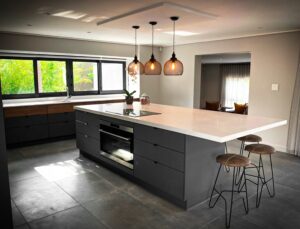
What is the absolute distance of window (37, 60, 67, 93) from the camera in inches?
232

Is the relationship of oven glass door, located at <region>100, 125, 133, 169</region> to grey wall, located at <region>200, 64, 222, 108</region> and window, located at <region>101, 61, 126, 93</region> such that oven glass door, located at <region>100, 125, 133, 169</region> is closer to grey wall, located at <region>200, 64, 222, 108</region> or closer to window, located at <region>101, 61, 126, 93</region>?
window, located at <region>101, 61, 126, 93</region>

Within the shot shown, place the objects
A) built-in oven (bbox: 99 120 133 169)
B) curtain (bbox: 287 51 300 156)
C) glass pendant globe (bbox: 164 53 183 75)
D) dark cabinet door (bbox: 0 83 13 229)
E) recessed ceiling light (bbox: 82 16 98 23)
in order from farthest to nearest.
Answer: curtain (bbox: 287 51 300 156) → recessed ceiling light (bbox: 82 16 98 23) → built-in oven (bbox: 99 120 133 169) → glass pendant globe (bbox: 164 53 183 75) → dark cabinet door (bbox: 0 83 13 229)

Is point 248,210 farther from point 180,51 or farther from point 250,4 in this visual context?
point 180,51

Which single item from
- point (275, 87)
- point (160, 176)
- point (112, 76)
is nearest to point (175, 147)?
point (160, 176)

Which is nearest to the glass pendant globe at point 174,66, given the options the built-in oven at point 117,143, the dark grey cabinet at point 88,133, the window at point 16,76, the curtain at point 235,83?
the built-in oven at point 117,143

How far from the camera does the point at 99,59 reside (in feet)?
22.2

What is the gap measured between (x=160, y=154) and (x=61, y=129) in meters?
3.44

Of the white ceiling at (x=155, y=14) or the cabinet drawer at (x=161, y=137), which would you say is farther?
the white ceiling at (x=155, y=14)

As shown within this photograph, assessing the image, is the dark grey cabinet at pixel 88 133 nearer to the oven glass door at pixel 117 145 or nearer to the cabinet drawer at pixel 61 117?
the oven glass door at pixel 117 145

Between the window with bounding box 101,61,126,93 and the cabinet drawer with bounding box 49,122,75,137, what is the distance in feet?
5.19

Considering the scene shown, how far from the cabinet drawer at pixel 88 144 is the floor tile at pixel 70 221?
145cm

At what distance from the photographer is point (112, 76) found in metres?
7.15

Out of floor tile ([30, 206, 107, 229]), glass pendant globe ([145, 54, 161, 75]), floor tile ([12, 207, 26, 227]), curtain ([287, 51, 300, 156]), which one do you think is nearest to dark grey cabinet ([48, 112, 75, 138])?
glass pendant globe ([145, 54, 161, 75])

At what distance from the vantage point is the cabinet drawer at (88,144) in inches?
162
